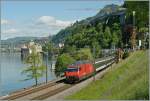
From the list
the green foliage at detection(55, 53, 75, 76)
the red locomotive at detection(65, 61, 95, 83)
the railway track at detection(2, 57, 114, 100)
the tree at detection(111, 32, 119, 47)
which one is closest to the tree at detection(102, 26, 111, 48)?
the tree at detection(111, 32, 119, 47)

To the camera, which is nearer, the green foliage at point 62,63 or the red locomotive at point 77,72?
the red locomotive at point 77,72

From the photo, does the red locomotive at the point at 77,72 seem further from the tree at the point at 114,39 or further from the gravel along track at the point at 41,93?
the tree at the point at 114,39

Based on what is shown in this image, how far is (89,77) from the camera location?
4578cm

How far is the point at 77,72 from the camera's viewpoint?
133 feet

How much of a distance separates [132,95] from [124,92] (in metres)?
1.99

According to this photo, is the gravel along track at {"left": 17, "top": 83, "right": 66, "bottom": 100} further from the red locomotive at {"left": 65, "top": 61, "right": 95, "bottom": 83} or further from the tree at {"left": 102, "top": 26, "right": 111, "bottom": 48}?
the tree at {"left": 102, "top": 26, "right": 111, "bottom": 48}

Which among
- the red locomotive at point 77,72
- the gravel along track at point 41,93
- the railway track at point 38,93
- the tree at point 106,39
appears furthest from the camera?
the tree at point 106,39

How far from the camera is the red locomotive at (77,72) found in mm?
40375

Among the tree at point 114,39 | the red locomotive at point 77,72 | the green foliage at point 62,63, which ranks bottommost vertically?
the green foliage at point 62,63

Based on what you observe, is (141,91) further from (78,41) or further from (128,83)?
(78,41)

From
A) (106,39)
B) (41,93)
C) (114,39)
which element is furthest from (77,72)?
(106,39)

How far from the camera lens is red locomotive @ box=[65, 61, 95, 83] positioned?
40.4m

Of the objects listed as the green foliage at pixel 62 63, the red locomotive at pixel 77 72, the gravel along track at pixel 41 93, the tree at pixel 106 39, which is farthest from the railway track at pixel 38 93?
the tree at pixel 106 39

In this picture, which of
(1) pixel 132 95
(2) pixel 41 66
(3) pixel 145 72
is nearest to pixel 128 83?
(3) pixel 145 72
